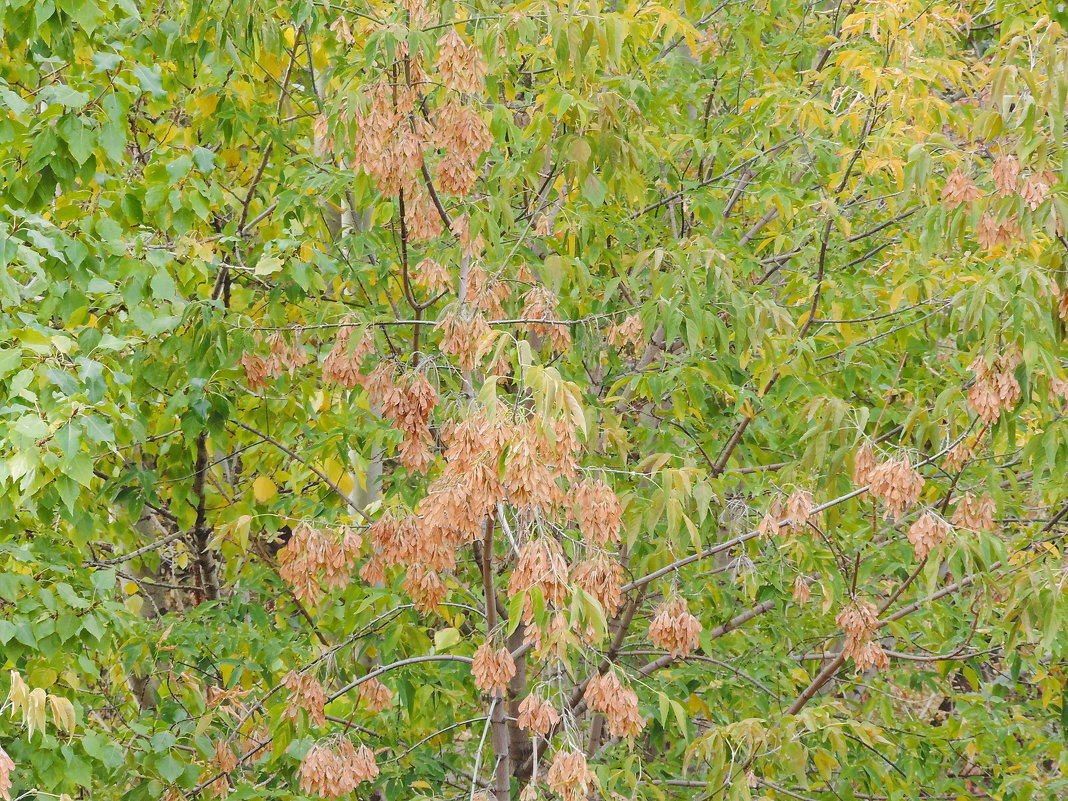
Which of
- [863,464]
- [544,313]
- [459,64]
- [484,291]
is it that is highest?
[459,64]

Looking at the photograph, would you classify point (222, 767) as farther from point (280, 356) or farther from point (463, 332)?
point (463, 332)

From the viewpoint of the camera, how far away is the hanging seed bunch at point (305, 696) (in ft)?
12.2

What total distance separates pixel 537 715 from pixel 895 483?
1258 mm

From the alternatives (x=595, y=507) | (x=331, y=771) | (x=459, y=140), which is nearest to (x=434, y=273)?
(x=459, y=140)

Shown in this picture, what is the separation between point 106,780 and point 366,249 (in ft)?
6.98

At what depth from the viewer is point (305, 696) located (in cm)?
372

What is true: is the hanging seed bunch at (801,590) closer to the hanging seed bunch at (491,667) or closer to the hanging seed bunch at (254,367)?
the hanging seed bunch at (491,667)

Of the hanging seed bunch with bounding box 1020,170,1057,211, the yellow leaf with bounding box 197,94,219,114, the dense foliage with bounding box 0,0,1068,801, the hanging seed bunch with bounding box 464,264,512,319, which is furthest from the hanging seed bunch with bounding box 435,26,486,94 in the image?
the yellow leaf with bounding box 197,94,219,114

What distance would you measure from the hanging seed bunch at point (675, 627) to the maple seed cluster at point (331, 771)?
0.94 meters

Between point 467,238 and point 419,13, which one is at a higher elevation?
point 419,13

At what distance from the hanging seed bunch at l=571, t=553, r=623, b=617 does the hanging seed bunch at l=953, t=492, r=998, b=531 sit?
1285 millimetres

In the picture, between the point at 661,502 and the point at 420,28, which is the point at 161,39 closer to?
the point at 420,28

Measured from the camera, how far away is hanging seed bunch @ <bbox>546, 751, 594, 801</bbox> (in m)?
2.82

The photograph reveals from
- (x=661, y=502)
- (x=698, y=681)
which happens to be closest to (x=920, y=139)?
(x=661, y=502)
